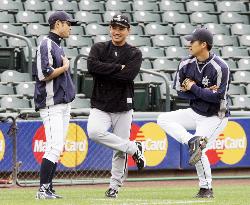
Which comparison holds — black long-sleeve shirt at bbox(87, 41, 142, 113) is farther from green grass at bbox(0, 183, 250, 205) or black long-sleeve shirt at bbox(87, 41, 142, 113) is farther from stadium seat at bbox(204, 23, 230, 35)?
stadium seat at bbox(204, 23, 230, 35)

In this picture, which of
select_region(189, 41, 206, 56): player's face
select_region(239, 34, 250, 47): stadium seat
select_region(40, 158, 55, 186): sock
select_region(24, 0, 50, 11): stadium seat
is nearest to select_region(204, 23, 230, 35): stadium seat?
select_region(239, 34, 250, 47): stadium seat

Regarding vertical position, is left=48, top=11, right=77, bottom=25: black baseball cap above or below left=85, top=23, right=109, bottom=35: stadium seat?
above

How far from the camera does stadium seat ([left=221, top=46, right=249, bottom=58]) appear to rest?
18234 mm

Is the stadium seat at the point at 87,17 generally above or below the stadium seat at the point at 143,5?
below

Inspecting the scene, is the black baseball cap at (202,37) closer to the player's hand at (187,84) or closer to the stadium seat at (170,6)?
the player's hand at (187,84)

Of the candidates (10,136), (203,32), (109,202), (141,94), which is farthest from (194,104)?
(141,94)

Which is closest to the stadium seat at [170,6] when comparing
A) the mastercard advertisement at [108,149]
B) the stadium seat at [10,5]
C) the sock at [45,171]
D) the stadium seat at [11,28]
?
the stadium seat at [10,5]

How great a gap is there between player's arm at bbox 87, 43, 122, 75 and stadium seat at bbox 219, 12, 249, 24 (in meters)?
10.4

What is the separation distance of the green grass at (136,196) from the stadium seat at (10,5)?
634 cm

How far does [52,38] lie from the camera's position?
9.77 meters

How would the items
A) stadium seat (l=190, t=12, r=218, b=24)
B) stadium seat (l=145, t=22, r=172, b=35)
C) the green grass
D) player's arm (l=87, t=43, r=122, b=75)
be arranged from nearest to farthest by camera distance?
1. the green grass
2. player's arm (l=87, t=43, r=122, b=75)
3. stadium seat (l=145, t=22, r=172, b=35)
4. stadium seat (l=190, t=12, r=218, b=24)

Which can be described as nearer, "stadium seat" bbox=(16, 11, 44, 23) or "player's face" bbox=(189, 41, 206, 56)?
"player's face" bbox=(189, 41, 206, 56)

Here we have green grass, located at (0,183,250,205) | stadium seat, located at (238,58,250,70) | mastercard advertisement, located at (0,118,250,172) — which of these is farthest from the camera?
stadium seat, located at (238,58,250,70)

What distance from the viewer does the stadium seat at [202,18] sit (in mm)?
19348
